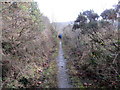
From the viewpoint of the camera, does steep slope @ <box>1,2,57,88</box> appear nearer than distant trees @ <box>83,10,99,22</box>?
Yes

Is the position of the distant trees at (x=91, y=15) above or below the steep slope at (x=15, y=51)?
above

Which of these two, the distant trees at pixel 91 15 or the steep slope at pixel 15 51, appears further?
the distant trees at pixel 91 15

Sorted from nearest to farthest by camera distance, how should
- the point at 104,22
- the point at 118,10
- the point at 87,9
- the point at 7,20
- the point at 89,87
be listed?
the point at 7,20 → the point at 89,87 → the point at 118,10 → the point at 104,22 → the point at 87,9

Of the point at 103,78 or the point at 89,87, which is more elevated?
the point at 103,78

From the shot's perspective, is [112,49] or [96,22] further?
[96,22]

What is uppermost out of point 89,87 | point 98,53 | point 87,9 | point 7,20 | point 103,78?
point 87,9

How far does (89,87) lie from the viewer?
616cm

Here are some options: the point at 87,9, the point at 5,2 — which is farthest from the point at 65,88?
the point at 87,9

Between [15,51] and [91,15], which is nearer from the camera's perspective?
[15,51]

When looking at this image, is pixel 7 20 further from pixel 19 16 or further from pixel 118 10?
pixel 118 10

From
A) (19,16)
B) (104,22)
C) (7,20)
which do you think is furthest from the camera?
(104,22)

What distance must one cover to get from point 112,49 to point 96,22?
28.9ft

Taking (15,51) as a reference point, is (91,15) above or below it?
above

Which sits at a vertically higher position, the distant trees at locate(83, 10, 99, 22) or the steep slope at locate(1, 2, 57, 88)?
the distant trees at locate(83, 10, 99, 22)
